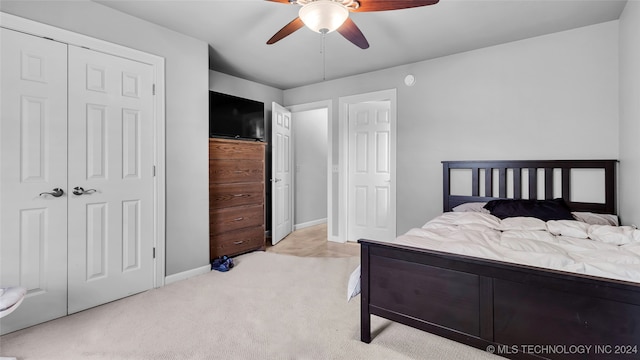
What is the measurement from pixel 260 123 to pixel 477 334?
142 inches

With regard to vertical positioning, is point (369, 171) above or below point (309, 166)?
below

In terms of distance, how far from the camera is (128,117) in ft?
8.74

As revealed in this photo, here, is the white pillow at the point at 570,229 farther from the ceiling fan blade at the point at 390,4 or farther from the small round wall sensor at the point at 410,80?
the small round wall sensor at the point at 410,80

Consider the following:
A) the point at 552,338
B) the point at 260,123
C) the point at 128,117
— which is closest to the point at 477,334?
the point at 552,338

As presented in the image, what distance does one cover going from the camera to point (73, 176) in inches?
93.1

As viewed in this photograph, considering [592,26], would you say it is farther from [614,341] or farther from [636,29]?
[614,341]

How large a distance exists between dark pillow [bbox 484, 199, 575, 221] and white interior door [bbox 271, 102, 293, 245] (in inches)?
110

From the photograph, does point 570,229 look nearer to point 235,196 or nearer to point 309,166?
point 235,196

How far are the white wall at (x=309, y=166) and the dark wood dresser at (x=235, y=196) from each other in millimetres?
1283

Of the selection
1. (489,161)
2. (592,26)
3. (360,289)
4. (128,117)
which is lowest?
(360,289)

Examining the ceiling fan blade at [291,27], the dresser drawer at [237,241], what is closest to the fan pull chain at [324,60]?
the ceiling fan blade at [291,27]

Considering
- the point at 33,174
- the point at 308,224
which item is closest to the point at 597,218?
the point at 308,224

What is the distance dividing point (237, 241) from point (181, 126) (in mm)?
1604

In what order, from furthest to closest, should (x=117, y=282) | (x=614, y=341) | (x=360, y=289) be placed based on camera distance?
(x=117, y=282)
(x=360, y=289)
(x=614, y=341)
